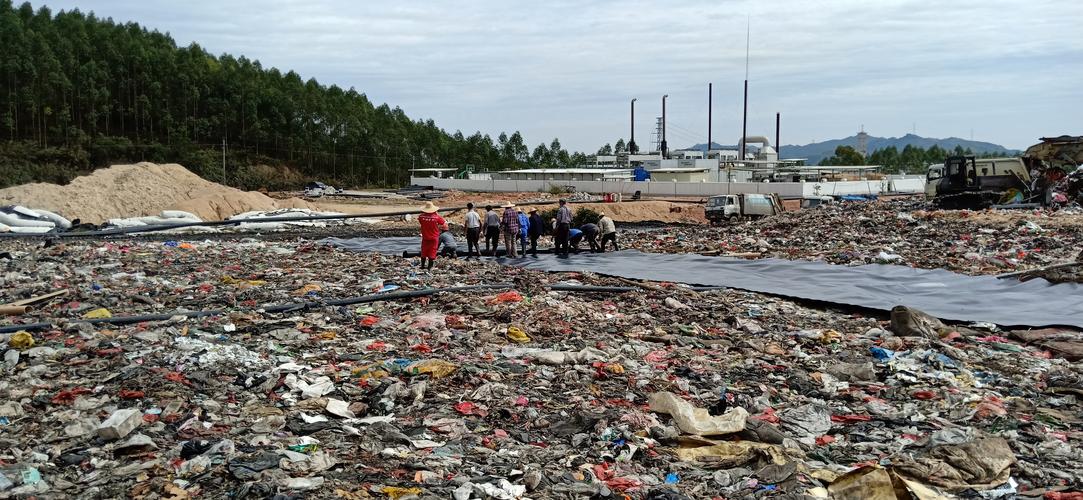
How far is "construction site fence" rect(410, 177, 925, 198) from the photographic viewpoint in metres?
39.2

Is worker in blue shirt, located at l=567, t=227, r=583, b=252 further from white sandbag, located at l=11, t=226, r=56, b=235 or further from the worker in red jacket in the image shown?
white sandbag, located at l=11, t=226, r=56, b=235

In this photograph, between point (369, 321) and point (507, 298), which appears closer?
point (369, 321)

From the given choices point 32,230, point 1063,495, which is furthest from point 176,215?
point 1063,495

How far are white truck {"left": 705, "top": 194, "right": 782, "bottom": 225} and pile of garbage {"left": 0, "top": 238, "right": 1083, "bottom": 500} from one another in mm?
15530

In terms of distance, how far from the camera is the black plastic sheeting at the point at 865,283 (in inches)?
395

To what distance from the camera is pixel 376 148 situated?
7469 centimetres

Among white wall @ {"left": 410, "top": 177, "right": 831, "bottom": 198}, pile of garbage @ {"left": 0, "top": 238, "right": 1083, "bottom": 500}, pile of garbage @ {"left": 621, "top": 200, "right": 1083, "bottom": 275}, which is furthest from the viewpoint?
white wall @ {"left": 410, "top": 177, "right": 831, "bottom": 198}

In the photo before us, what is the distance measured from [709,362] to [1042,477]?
10.4 ft

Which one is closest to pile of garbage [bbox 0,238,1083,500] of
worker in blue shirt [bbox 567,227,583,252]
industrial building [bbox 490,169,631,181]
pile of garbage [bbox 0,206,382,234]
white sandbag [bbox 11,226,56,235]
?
worker in blue shirt [bbox 567,227,583,252]

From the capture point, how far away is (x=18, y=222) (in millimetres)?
21188

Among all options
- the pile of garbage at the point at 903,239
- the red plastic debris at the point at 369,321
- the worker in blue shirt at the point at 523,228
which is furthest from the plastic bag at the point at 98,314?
the pile of garbage at the point at 903,239

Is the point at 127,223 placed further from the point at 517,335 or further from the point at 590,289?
the point at 517,335

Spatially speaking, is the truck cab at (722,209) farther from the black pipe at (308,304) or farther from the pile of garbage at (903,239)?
the black pipe at (308,304)

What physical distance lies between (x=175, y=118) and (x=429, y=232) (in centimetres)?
6544
